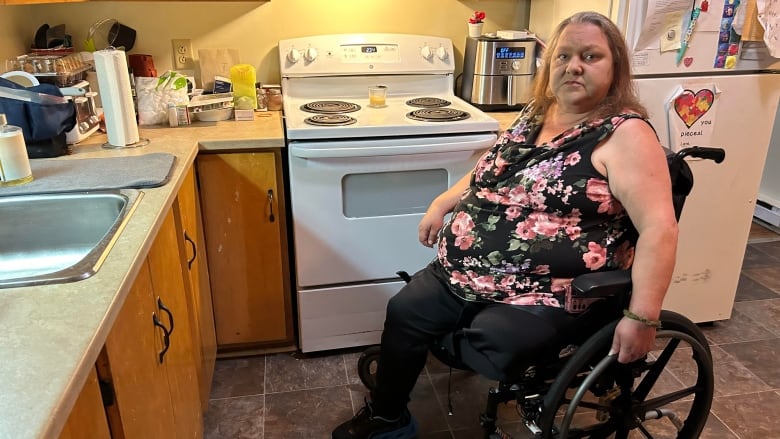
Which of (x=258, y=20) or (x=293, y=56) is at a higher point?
(x=258, y=20)

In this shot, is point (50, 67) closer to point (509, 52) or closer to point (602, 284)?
point (509, 52)

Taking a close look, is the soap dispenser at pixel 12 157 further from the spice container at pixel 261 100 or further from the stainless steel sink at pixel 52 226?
the spice container at pixel 261 100

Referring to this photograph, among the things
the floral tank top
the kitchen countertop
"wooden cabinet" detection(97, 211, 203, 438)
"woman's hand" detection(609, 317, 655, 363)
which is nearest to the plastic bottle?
"wooden cabinet" detection(97, 211, 203, 438)

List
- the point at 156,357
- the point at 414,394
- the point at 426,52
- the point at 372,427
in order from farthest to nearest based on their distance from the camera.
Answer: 1. the point at 426,52
2. the point at 414,394
3. the point at 372,427
4. the point at 156,357

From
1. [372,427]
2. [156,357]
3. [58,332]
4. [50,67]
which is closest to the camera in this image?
[58,332]

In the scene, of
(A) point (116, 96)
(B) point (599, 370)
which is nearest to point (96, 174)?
(A) point (116, 96)

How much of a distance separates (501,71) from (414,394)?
1.20 metres

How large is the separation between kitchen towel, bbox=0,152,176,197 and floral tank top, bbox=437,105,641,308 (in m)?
0.78

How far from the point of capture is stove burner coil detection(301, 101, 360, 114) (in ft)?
7.26

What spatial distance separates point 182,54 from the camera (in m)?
2.39

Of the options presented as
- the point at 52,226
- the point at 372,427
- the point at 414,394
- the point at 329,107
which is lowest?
the point at 414,394

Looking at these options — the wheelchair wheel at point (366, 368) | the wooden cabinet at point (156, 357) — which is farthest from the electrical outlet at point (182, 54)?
the wheelchair wheel at point (366, 368)

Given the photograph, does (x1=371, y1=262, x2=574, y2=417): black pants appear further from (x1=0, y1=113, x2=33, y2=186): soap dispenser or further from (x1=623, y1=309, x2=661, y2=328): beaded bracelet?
(x1=0, y1=113, x2=33, y2=186): soap dispenser

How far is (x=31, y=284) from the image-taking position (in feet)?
3.29
